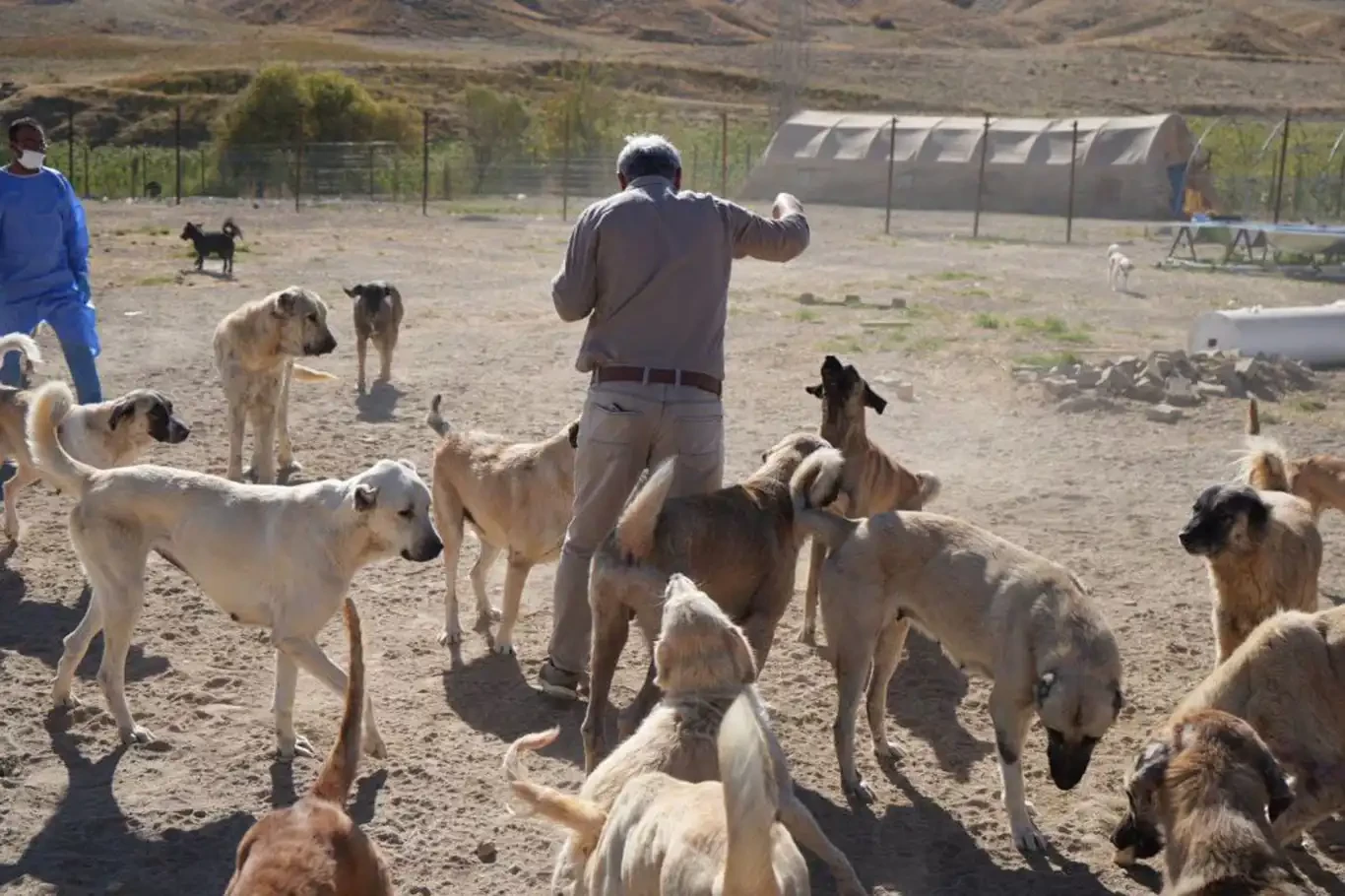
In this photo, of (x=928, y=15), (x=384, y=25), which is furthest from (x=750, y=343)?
(x=928, y=15)

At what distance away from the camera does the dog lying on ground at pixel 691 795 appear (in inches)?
132

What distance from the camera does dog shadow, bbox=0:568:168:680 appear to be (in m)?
7.16

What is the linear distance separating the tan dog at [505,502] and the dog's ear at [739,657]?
2831 mm

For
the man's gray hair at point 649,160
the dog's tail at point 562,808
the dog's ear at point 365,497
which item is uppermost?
the man's gray hair at point 649,160

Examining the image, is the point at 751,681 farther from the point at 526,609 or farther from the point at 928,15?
the point at 928,15

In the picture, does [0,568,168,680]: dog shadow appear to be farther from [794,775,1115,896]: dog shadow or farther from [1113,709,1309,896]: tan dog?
[1113,709,1309,896]: tan dog

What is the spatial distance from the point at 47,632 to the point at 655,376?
3628mm

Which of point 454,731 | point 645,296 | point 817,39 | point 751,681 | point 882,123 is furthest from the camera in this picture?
point 817,39

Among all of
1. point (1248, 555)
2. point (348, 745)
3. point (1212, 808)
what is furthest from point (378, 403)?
point (1212, 808)

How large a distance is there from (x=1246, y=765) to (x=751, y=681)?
140cm

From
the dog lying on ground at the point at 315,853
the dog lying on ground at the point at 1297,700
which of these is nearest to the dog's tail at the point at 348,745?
the dog lying on ground at the point at 315,853

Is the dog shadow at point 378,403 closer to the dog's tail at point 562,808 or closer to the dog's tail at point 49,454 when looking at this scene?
the dog's tail at point 49,454

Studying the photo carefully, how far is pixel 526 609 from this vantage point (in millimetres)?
8305

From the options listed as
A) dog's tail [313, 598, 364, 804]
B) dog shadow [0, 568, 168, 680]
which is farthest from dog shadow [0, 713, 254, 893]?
dog shadow [0, 568, 168, 680]
